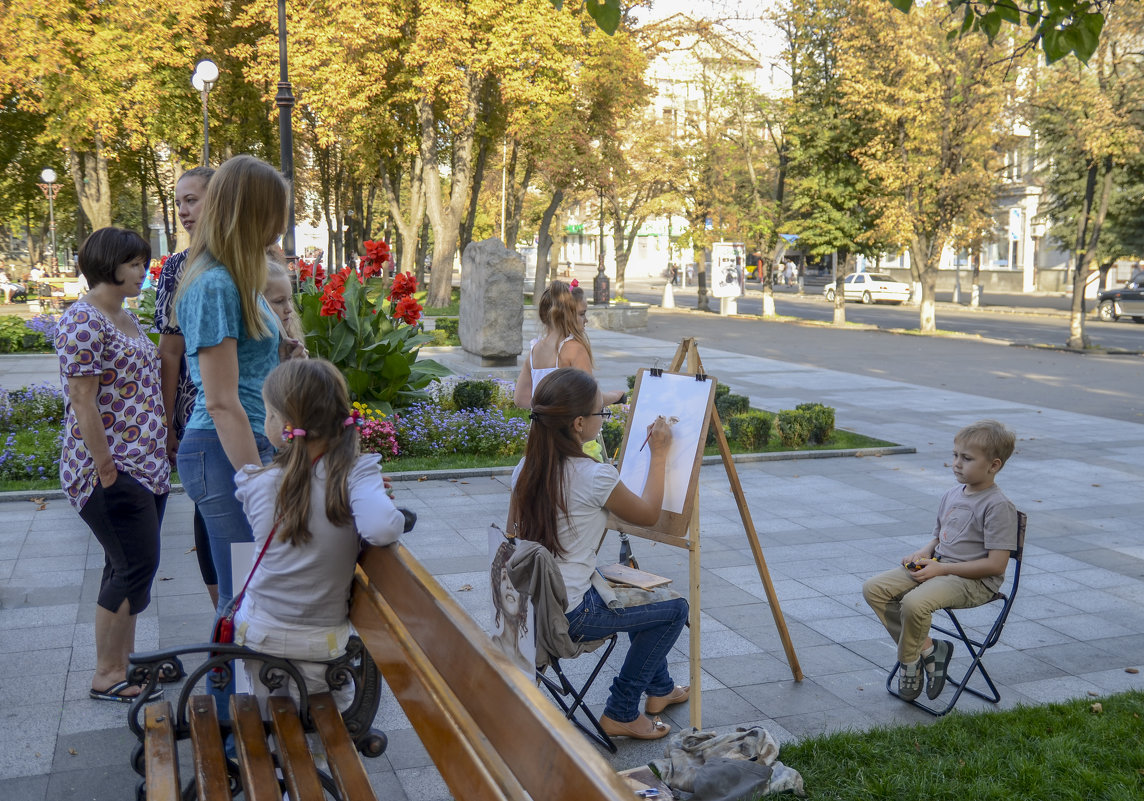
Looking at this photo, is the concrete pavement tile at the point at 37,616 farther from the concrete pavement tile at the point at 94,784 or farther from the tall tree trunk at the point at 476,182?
the tall tree trunk at the point at 476,182

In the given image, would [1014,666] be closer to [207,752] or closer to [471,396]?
[207,752]

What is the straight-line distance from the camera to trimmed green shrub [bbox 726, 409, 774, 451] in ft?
35.0

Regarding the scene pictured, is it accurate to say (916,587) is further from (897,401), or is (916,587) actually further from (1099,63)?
(1099,63)

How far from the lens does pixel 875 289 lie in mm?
47844

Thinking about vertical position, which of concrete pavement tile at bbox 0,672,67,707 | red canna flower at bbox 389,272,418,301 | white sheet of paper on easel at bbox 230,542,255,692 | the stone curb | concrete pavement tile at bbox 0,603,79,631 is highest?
red canna flower at bbox 389,272,418,301

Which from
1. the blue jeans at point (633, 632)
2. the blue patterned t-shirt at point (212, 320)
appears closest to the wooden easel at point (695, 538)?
the blue jeans at point (633, 632)

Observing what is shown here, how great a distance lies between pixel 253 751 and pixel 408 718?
494 mm

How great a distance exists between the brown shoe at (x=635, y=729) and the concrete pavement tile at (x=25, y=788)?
2.05 metres

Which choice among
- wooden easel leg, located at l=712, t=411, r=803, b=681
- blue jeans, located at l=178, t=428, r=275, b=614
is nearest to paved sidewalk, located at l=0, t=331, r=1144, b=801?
wooden easel leg, located at l=712, t=411, r=803, b=681

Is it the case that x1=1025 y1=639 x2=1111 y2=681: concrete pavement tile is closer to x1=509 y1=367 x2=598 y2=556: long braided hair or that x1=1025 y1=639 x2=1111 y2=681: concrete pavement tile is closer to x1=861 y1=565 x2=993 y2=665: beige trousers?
x1=861 y1=565 x2=993 y2=665: beige trousers

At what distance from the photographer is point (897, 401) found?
1521 cm

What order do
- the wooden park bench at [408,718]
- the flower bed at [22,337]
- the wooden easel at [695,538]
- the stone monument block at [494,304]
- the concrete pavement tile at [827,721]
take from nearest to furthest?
the wooden park bench at [408,718]
the wooden easel at [695,538]
the concrete pavement tile at [827,721]
the stone monument block at [494,304]
the flower bed at [22,337]

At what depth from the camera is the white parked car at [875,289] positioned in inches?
1871

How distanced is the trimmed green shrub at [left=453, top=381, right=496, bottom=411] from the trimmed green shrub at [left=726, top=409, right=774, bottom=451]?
2652mm
